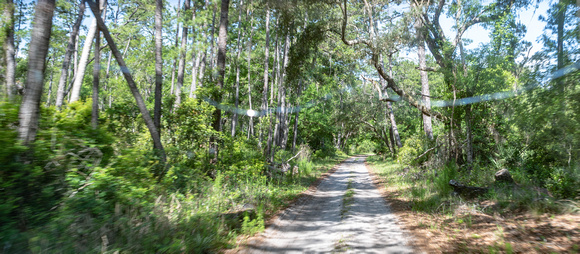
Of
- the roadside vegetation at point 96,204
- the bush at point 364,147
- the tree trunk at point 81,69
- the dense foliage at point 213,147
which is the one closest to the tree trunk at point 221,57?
the dense foliage at point 213,147

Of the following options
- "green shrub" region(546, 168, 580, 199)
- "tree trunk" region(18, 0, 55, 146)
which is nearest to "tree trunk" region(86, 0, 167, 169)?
"tree trunk" region(18, 0, 55, 146)

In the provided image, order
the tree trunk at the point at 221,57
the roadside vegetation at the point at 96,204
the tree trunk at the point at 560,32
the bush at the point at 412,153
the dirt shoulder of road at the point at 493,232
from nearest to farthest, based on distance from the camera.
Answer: the roadside vegetation at the point at 96,204, the dirt shoulder of road at the point at 493,232, the tree trunk at the point at 560,32, the tree trunk at the point at 221,57, the bush at the point at 412,153

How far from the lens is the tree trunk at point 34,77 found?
359 centimetres

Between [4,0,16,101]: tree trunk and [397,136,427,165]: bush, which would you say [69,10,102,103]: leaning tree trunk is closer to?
[4,0,16,101]: tree trunk

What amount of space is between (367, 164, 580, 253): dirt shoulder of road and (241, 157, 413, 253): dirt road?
47 centimetres

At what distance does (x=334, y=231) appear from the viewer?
563 cm

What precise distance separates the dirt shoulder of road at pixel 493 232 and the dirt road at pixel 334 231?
47cm

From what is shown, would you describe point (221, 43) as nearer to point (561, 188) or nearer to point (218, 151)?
point (218, 151)

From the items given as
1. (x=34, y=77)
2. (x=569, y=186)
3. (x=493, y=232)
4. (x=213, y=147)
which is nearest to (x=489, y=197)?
(x=569, y=186)

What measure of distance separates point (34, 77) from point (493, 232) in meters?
7.44

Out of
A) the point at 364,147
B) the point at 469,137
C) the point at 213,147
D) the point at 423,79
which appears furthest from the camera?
the point at 364,147

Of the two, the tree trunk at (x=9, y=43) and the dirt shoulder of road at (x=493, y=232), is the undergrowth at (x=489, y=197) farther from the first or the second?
the tree trunk at (x=9, y=43)

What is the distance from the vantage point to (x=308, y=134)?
100 feet

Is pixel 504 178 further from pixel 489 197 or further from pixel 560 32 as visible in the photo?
pixel 560 32
